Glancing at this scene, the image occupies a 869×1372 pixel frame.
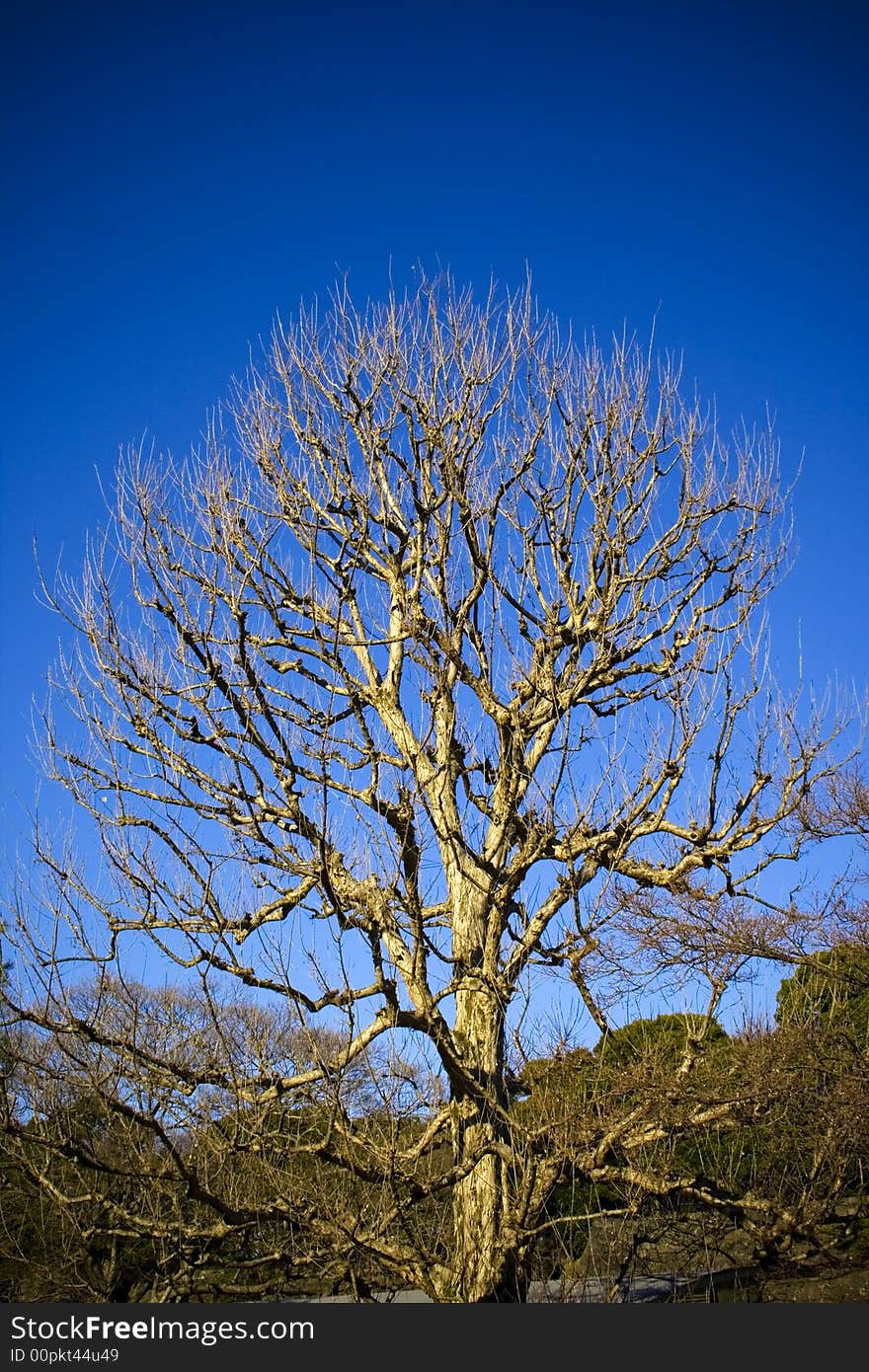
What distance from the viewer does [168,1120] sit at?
218 inches

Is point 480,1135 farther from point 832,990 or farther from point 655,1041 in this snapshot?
point 832,990

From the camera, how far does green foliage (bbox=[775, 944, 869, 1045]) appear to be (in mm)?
7777

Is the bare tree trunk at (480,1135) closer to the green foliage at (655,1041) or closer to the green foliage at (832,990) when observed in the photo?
the green foliage at (655,1041)

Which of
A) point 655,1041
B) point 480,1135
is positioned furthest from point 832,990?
point 480,1135

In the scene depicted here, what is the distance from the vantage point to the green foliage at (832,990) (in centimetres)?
778

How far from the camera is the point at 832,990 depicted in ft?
25.8

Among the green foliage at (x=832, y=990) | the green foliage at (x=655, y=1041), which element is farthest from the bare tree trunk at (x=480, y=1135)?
the green foliage at (x=832, y=990)

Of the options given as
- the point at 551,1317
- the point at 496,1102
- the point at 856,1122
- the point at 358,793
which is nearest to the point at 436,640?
the point at 358,793

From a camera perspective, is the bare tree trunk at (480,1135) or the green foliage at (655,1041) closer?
the bare tree trunk at (480,1135)

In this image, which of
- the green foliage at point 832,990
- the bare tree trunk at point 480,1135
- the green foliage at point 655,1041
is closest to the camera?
the bare tree trunk at point 480,1135

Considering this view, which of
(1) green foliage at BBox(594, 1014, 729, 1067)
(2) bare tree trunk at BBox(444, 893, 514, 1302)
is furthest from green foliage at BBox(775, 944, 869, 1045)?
(2) bare tree trunk at BBox(444, 893, 514, 1302)

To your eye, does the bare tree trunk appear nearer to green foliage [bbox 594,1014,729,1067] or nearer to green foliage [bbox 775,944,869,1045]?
green foliage [bbox 594,1014,729,1067]

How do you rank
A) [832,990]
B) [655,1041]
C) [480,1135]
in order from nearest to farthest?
[480,1135]
[832,990]
[655,1041]

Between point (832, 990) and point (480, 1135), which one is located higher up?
point (832, 990)
